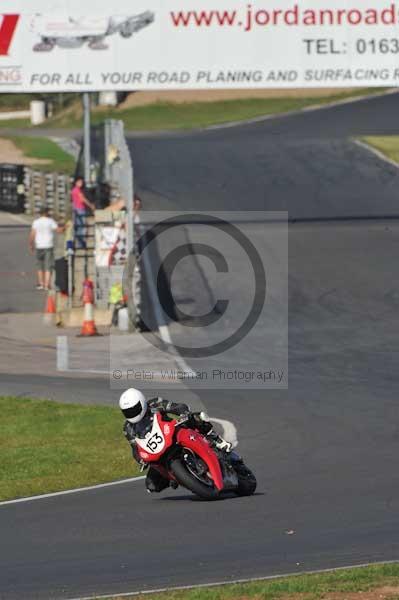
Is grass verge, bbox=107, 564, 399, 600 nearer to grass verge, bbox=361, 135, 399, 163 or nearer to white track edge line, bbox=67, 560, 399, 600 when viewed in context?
white track edge line, bbox=67, 560, 399, 600

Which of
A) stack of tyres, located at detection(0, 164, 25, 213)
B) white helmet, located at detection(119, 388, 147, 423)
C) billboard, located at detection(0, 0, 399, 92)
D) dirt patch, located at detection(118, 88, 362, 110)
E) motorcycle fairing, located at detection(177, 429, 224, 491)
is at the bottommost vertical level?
motorcycle fairing, located at detection(177, 429, 224, 491)

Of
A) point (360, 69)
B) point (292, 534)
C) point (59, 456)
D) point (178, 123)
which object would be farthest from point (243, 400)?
point (178, 123)

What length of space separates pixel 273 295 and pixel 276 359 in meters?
4.34

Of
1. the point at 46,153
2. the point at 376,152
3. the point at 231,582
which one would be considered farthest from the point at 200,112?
the point at 231,582

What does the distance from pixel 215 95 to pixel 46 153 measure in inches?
470

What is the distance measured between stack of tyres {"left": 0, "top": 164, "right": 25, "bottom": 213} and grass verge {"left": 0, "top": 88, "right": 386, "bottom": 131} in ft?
48.0

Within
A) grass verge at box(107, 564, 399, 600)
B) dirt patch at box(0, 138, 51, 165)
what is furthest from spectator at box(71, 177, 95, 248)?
grass verge at box(107, 564, 399, 600)

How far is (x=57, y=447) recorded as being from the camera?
16.4m

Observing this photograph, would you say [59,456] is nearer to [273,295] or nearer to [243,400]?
[243,400]

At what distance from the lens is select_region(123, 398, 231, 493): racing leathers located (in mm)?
11922

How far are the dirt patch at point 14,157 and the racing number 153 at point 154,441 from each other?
3109cm

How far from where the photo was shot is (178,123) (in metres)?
53.3

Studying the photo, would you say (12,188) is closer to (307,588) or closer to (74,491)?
(74,491)

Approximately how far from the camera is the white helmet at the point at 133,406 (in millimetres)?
11766
